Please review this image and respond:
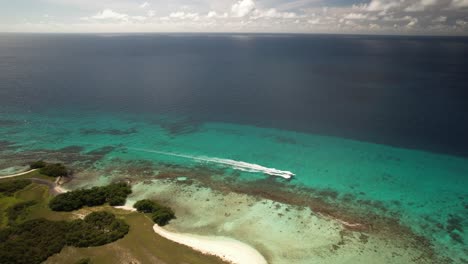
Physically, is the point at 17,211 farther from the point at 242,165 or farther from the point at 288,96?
the point at 288,96

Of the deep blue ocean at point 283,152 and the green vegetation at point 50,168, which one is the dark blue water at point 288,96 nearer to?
the deep blue ocean at point 283,152

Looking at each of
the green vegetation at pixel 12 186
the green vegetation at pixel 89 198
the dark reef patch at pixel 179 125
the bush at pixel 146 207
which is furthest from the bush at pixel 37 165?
the dark reef patch at pixel 179 125

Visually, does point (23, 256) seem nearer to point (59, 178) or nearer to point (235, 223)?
point (59, 178)

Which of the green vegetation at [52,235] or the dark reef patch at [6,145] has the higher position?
the dark reef patch at [6,145]

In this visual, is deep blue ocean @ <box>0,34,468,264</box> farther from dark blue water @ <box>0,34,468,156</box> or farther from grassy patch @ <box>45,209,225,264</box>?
grassy patch @ <box>45,209,225,264</box>

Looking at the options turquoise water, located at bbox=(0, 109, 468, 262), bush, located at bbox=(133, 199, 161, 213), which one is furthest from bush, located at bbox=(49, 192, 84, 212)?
turquoise water, located at bbox=(0, 109, 468, 262)

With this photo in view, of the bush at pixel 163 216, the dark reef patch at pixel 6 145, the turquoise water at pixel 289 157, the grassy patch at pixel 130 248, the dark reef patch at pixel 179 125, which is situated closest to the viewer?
the grassy patch at pixel 130 248
